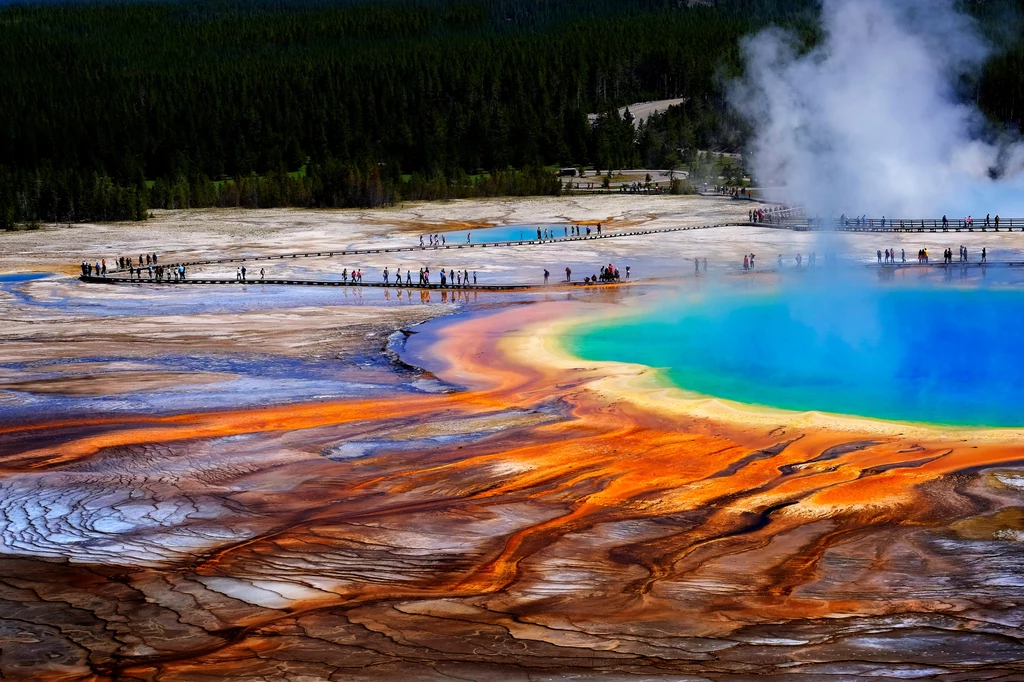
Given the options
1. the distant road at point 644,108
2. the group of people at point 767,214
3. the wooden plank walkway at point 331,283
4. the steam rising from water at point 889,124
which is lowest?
the wooden plank walkway at point 331,283

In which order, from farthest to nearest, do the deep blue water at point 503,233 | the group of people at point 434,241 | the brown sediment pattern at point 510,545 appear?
the deep blue water at point 503,233
the group of people at point 434,241
the brown sediment pattern at point 510,545

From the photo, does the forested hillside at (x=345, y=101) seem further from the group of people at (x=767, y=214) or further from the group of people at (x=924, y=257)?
the group of people at (x=924, y=257)

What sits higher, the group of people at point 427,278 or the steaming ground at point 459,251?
the steaming ground at point 459,251

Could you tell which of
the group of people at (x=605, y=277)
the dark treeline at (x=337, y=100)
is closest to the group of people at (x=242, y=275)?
the group of people at (x=605, y=277)

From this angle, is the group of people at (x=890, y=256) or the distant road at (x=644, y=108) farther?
the distant road at (x=644, y=108)

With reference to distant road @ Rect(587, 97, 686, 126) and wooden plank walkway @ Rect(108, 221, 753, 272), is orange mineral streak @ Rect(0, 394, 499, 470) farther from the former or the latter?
distant road @ Rect(587, 97, 686, 126)

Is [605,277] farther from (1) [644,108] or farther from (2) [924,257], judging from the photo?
(1) [644,108]
